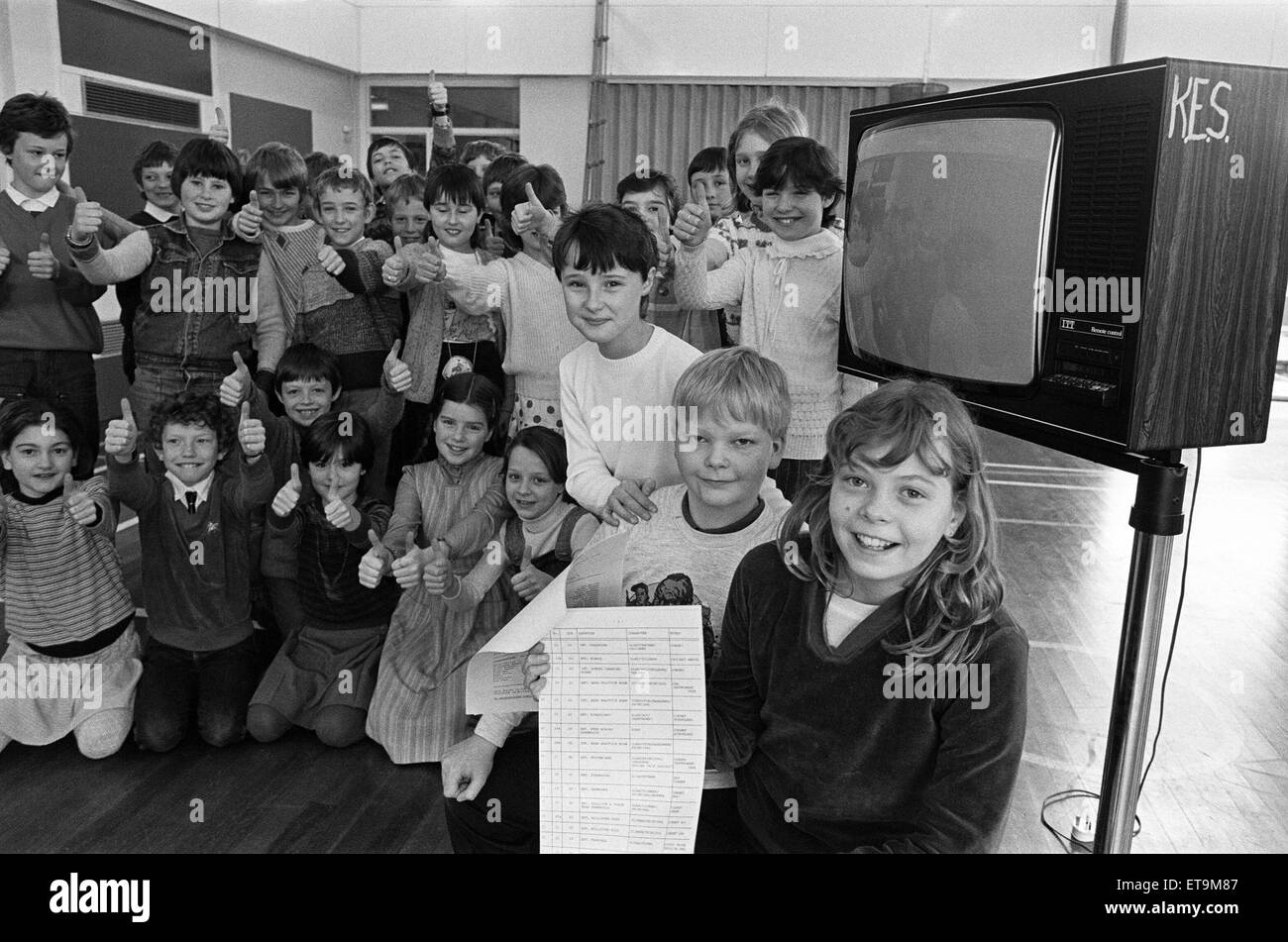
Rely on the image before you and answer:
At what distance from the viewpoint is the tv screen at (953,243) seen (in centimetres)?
118

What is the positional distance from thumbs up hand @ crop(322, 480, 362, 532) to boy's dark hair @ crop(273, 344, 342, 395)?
0.41 metres

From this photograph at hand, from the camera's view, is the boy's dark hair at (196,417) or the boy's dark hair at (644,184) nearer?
the boy's dark hair at (196,417)

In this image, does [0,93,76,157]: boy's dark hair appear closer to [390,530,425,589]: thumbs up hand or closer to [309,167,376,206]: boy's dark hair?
[309,167,376,206]: boy's dark hair

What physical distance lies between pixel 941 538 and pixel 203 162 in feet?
7.98

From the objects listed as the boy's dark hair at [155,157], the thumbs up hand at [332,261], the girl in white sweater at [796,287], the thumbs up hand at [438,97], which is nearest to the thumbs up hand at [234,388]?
the thumbs up hand at [332,261]

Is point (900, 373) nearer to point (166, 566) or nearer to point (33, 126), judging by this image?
point (166, 566)

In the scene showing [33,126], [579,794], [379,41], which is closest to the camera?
[579,794]

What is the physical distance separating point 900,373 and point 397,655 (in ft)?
5.23

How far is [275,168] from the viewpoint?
3051 mm

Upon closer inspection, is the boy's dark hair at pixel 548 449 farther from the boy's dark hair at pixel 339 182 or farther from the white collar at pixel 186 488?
the boy's dark hair at pixel 339 182

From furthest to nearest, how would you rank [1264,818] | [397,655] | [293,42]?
[293,42], [397,655], [1264,818]

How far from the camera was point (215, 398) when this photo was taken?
2668 millimetres

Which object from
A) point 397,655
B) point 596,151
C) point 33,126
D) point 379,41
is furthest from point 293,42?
point 397,655

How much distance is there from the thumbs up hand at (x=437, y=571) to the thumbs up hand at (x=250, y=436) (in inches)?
21.6
